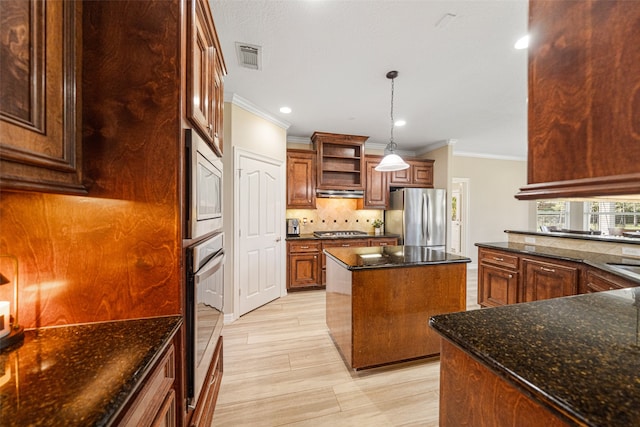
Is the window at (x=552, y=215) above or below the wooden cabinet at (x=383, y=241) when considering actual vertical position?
above

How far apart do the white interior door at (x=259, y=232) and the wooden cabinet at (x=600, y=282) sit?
3.36 metres

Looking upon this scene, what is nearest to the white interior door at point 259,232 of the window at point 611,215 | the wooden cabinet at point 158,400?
the wooden cabinet at point 158,400

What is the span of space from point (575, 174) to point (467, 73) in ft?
8.13

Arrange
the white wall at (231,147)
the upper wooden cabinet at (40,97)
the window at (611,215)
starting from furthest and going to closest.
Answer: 1. the window at (611,215)
2. the white wall at (231,147)
3. the upper wooden cabinet at (40,97)

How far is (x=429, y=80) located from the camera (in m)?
2.63

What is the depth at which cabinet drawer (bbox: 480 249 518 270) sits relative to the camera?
9.39 feet

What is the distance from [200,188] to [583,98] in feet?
4.34

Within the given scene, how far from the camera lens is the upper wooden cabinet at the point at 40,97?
2.10 feet

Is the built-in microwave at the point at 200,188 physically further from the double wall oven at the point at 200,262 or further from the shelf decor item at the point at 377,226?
the shelf decor item at the point at 377,226

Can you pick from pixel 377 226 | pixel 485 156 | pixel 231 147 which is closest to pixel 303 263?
pixel 377 226

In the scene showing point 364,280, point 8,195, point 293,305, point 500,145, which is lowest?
point 293,305

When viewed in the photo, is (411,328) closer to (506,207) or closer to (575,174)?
(575,174)

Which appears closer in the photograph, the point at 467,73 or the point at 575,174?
the point at 575,174

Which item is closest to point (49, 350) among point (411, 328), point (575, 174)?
point (575, 174)
